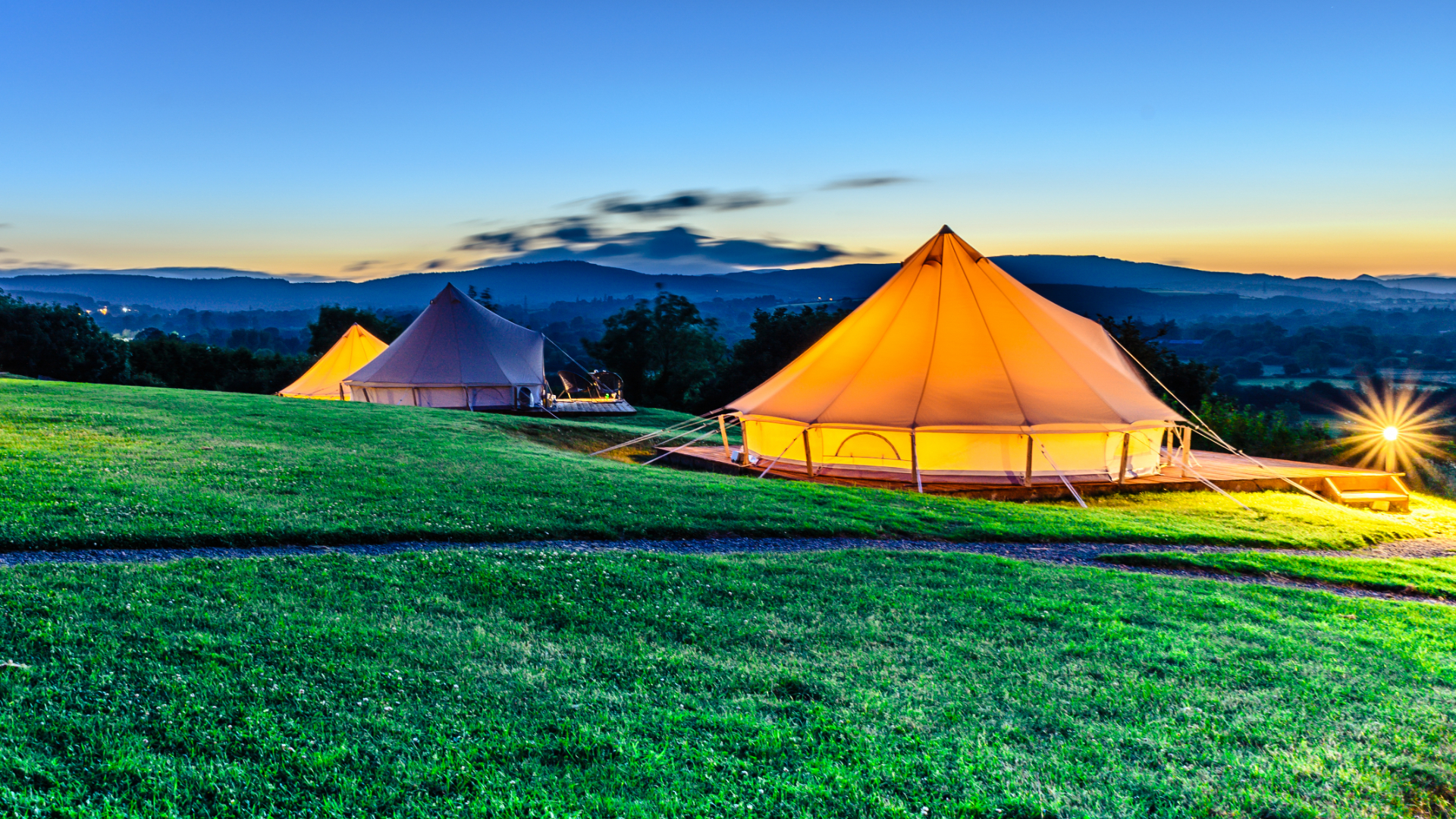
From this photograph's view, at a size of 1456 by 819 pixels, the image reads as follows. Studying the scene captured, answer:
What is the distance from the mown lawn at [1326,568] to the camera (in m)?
8.71

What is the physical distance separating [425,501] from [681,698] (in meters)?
6.66

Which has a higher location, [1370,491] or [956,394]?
[956,394]

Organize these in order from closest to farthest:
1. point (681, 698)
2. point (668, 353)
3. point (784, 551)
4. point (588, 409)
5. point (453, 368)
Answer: point (681, 698) → point (784, 551) → point (453, 368) → point (588, 409) → point (668, 353)

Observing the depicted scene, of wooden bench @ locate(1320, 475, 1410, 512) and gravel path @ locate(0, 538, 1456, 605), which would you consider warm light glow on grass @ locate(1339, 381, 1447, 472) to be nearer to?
wooden bench @ locate(1320, 475, 1410, 512)

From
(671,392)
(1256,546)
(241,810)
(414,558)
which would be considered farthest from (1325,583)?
(671,392)

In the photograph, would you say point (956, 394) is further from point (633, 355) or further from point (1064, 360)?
point (633, 355)

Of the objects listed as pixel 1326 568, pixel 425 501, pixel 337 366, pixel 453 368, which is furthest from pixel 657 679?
pixel 337 366

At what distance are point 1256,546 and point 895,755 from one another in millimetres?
8961

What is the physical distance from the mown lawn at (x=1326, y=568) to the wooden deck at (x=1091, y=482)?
492cm

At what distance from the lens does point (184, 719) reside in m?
4.00

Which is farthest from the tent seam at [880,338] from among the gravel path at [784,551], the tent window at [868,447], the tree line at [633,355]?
the tree line at [633,355]

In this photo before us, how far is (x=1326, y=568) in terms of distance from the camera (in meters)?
9.21

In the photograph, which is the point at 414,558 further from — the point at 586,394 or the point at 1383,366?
the point at 1383,366

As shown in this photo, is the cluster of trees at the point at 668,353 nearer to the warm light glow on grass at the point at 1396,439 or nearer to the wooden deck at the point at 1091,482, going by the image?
the warm light glow on grass at the point at 1396,439
